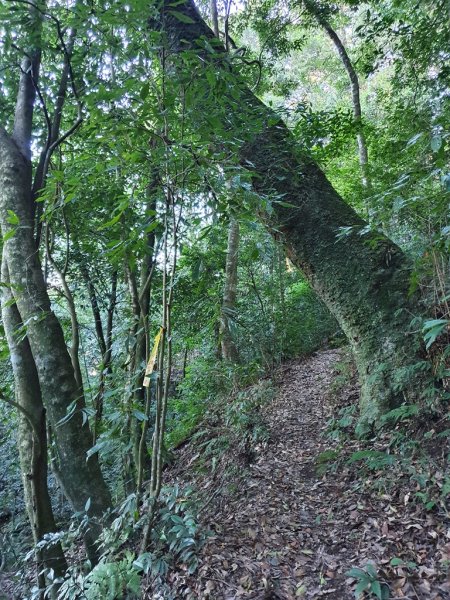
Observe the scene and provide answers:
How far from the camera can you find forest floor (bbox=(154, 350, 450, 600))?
84.7 inches

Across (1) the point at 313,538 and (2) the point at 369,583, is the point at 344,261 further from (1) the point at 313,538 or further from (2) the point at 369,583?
(2) the point at 369,583

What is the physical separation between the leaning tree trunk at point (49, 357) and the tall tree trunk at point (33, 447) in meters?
0.12

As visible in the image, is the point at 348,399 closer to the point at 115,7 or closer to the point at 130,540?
the point at 130,540

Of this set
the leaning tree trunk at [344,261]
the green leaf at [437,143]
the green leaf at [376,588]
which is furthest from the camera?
the leaning tree trunk at [344,261]

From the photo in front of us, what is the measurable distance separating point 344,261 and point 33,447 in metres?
3.38

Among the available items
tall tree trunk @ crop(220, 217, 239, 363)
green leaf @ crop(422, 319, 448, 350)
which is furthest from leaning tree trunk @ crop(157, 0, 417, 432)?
tall tree trunk @ crop(220, 217, 239, 363)

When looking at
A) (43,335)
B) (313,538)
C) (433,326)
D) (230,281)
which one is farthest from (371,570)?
(230,281)

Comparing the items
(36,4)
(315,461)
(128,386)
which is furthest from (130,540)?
(36,4)

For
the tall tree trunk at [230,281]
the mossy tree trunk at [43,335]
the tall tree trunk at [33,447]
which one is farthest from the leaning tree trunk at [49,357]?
the tall tree trunk at [230,281]

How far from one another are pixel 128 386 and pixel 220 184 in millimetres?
1305

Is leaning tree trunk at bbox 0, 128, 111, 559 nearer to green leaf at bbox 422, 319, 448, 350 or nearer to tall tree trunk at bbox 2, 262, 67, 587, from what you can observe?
tall tree trunk at bbox 2, 262, 67, 587

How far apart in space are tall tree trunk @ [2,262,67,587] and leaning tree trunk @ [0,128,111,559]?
120mm

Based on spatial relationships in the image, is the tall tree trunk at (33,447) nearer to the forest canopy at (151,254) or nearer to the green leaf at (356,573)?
the forest canopy at (151,254)

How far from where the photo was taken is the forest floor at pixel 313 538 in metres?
2.15
